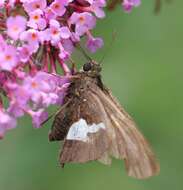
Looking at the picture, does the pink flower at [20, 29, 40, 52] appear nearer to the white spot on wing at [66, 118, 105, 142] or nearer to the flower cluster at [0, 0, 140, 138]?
the flower cluster at [0, 0, 140, 138]

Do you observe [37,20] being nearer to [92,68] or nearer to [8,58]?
[8,58]

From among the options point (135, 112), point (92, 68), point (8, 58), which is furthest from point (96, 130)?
point (135, 112)

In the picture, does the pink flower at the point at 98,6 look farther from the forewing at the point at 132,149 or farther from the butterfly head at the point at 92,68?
the forewing at the point at 132,149

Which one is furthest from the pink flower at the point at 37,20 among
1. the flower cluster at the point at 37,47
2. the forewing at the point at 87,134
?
the forewing at the point at 87,134

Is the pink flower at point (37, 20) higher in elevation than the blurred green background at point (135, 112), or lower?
lower

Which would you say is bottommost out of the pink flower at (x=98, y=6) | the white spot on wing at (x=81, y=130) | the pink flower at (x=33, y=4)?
the white spot on wing at (x=81, y=130)

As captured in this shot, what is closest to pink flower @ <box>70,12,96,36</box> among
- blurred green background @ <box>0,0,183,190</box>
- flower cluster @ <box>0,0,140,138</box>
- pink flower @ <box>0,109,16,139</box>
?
flower cluster @ <box>0,0,140,138</box>

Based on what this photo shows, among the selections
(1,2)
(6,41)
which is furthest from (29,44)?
(1,2)
